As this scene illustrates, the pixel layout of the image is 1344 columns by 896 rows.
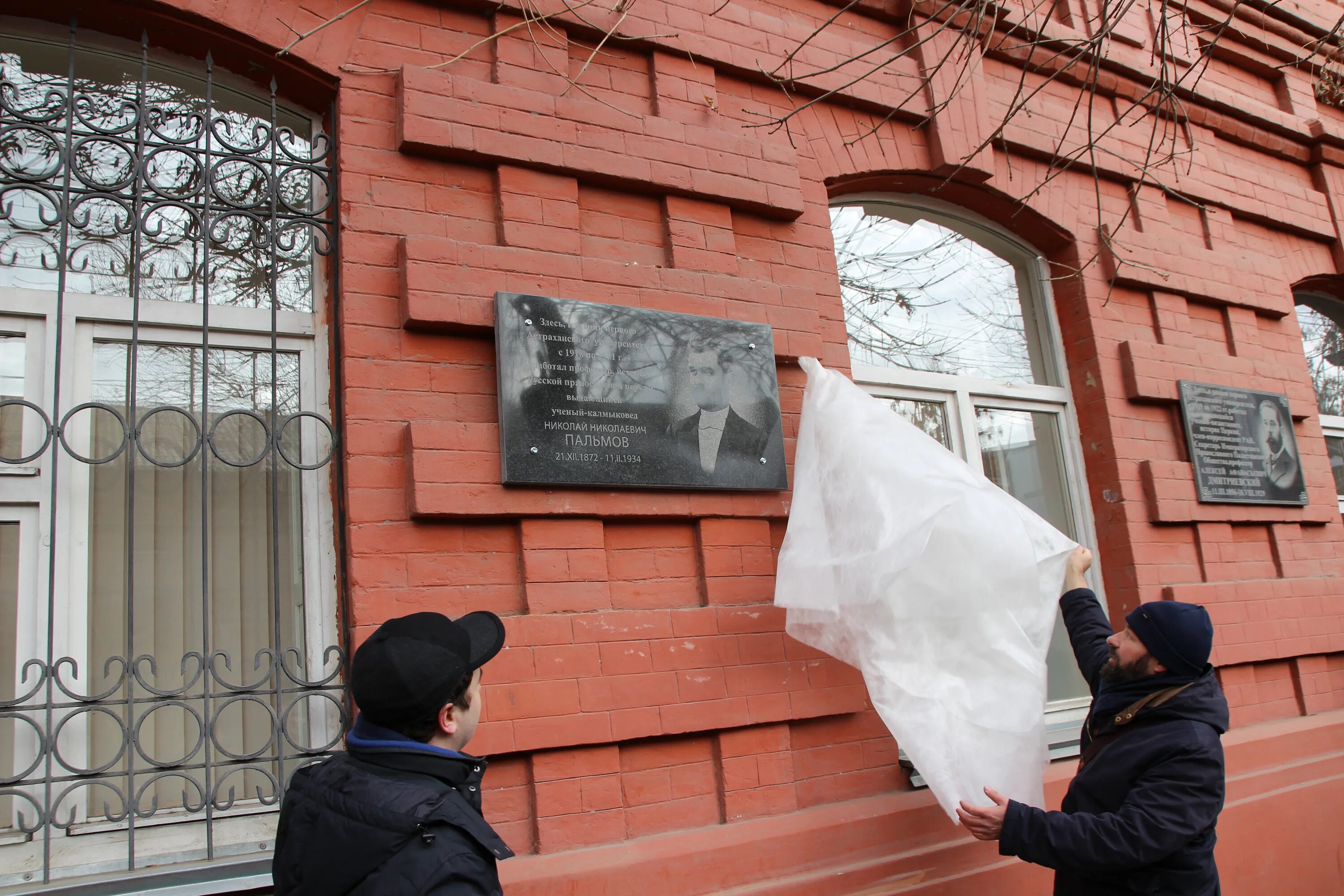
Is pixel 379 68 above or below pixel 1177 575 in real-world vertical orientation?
above

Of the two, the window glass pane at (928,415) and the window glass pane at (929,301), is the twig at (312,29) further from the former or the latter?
the window glass pane at (928,415)

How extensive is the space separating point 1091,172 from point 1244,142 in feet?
4.95

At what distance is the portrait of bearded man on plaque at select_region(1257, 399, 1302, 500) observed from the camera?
4.93 meters

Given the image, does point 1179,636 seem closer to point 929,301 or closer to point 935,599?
point 935,599

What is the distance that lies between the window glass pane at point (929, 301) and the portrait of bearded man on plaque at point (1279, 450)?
1329 millimetres

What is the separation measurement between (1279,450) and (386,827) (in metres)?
5.12

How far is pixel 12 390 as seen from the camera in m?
2.62

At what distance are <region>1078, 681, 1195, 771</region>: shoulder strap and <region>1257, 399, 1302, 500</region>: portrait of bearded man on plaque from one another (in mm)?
3050

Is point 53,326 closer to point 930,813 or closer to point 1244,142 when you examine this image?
point 930,813

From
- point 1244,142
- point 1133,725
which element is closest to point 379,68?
point 1133,725

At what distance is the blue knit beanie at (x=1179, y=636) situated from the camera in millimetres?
2424

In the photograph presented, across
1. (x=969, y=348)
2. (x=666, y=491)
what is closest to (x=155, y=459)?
(x=666, y=491)

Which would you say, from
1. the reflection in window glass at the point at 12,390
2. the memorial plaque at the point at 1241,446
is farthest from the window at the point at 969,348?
the reflection in window glass at the point at 12,390

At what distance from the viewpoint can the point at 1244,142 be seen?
5.63m
